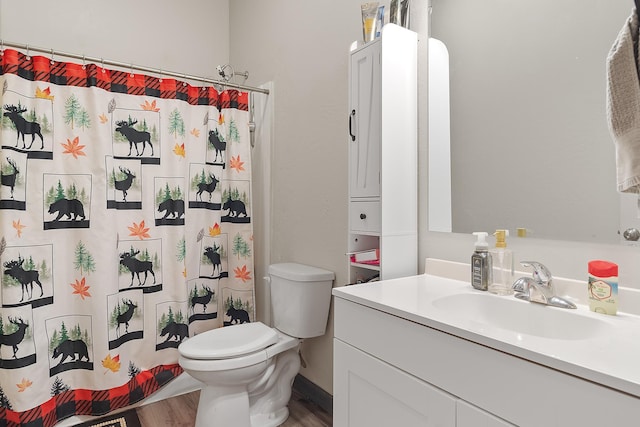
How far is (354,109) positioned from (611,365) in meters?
1.11

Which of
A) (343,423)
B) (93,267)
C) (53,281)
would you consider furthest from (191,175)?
(343,423)

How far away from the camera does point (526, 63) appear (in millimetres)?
1146

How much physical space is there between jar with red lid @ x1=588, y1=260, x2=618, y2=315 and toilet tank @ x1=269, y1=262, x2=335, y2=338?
42.8 inches

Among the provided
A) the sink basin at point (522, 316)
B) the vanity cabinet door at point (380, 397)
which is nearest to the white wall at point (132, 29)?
the vanity cabinet door at point (380, 397)

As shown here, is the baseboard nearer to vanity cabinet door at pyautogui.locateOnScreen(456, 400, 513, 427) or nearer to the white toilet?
the white toilet

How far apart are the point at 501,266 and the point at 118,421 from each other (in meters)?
1.93

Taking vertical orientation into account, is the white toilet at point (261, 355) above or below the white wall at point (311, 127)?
below

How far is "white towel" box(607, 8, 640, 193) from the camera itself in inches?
29.5

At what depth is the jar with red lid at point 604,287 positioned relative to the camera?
0.89 meters

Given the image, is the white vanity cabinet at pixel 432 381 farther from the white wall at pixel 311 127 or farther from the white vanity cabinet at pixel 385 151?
the white wall at pixel 311 127

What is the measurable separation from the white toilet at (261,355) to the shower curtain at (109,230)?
480mm

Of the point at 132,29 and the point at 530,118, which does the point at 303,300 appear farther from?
the point at 132,29

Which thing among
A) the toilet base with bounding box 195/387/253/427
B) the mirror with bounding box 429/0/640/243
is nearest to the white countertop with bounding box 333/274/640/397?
the mirror with bounding box 429/0/640/243

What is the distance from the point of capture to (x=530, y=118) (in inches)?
44.8
